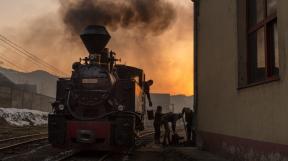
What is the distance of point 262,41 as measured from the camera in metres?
8.76

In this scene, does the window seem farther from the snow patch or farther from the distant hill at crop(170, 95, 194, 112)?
the distant hill at crop(170, 95, 194, 112)

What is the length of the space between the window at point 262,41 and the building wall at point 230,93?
371mm

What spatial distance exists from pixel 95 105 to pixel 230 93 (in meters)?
4.29

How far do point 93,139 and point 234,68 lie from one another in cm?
459

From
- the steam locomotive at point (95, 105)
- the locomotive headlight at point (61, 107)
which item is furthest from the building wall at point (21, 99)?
the locomotive headlight at point (61, 107)

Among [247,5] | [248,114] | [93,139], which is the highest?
[247,5]

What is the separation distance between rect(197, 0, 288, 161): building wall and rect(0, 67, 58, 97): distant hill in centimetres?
11780

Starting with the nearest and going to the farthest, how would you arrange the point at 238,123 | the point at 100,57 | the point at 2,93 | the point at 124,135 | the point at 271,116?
the point at 271,116
the point at 238,123
the point at 124,135
the point at 100,57
the point at 2,93

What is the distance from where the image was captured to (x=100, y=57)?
44.2 feet

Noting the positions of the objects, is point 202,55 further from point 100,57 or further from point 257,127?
point 257,127

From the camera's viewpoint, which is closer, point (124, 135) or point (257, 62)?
point (257, 62)

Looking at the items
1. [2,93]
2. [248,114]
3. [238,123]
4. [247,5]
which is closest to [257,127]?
[248,114]

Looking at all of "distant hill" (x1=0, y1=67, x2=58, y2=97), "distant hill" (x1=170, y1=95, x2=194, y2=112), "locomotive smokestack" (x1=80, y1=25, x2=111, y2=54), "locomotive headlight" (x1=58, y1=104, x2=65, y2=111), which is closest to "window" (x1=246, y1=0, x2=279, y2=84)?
"locomotive smokestack" (x1=80, y1=25, x2=111, y2=54)

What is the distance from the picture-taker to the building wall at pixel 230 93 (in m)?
7.24
